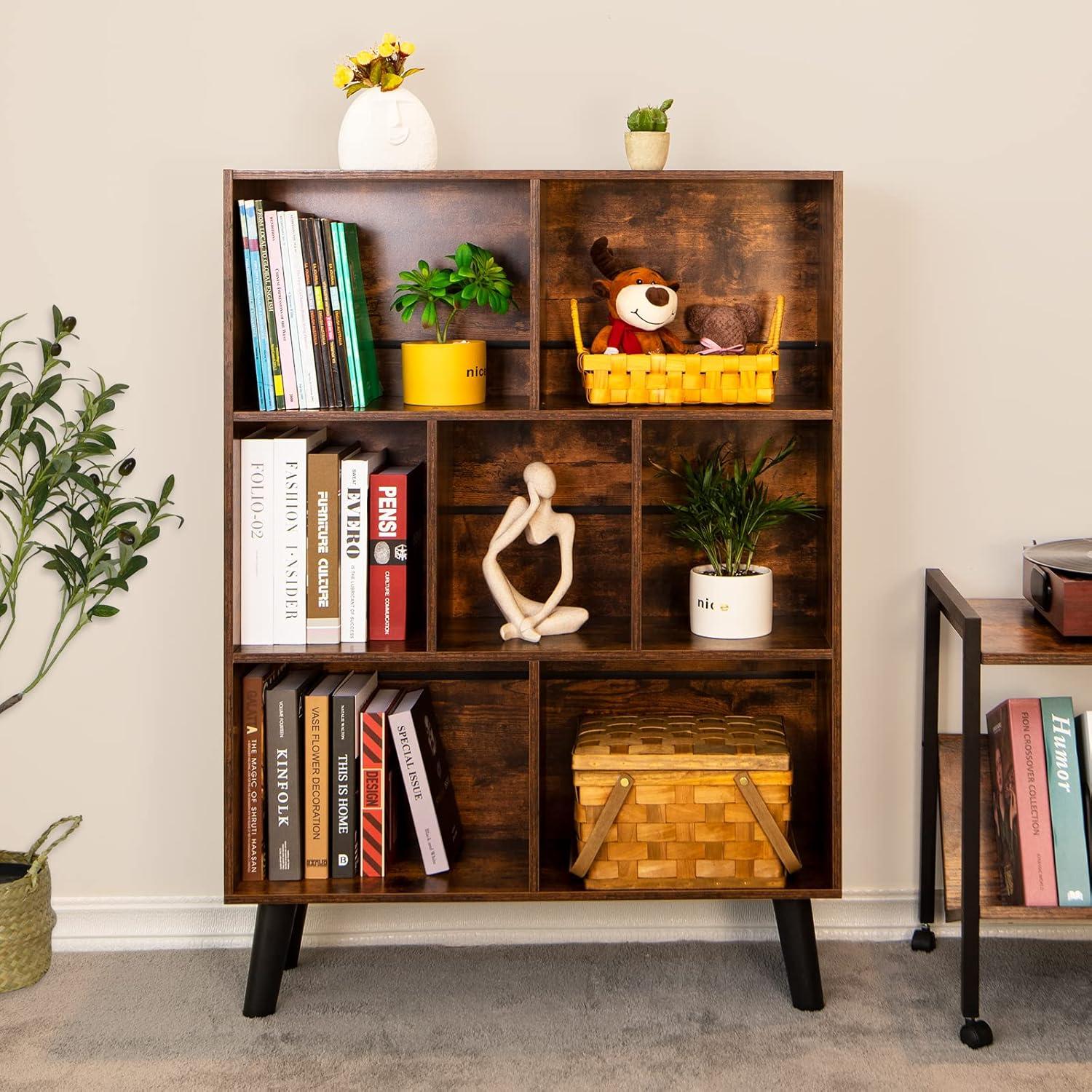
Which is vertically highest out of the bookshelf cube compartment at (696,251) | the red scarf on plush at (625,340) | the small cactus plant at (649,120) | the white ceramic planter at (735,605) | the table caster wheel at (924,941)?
the small cactus plant at (649,120)

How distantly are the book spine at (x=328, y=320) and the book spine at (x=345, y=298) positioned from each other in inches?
0.8

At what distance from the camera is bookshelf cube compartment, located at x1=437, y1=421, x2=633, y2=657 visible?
229 centimetres

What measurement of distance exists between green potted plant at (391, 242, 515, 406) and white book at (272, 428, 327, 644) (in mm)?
211

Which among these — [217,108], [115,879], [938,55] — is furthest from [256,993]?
[938,55]

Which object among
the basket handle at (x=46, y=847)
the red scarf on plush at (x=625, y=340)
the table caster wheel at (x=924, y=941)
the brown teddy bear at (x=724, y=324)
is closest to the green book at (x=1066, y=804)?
the table caster wheel at (x=924, y=941)

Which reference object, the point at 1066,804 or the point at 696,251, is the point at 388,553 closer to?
the point at 696,251

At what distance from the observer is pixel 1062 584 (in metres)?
2.02

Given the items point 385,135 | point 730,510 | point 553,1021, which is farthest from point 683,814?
point 385,135

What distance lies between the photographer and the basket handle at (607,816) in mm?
2094

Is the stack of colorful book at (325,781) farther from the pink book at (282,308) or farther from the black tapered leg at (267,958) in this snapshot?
the pink book at (282,308)

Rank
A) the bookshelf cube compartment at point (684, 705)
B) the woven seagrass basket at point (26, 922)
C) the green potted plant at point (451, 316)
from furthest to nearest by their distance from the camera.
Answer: the bookshelf cube compartment at point (684, 705) < the woven seagrass basket at point (26, 922) < the green potted plant at point (451, 316)

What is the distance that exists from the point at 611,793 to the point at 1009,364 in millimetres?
1040

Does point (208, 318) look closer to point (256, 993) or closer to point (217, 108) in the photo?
point (217, 108)

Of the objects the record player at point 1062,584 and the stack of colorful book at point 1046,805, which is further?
the stack of colorful book at point 1046,805
